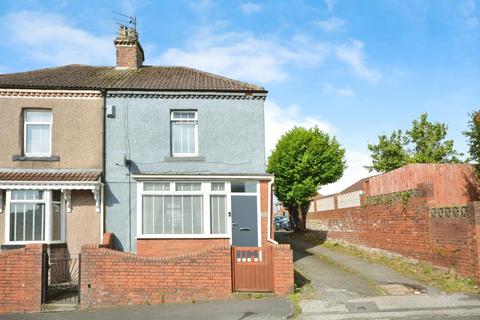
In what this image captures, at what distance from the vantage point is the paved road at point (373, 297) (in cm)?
944

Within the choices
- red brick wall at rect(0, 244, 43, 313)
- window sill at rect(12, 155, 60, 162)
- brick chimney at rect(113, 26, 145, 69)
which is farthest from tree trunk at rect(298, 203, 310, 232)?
red brick wall at rect(0, 244, 43, 313)

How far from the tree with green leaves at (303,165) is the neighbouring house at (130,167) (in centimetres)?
1173

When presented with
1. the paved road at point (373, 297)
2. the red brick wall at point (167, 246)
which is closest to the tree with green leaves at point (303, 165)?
the paved road at point (373, 297)

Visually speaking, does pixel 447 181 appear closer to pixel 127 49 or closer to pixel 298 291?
pixel 298 291

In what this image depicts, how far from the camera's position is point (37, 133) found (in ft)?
48.8

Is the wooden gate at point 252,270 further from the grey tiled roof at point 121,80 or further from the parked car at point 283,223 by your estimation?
the parked car at point 283,223

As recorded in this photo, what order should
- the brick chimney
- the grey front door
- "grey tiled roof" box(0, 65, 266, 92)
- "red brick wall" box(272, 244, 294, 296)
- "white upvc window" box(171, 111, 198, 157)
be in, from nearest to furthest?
1. "red brick wall" box(272, 244, 294, 296)
2. the grey front door
3. "grey tiled roof" box(0, 65, 266, 92)
4. "white upvc window" box(171, 111, 198, 157)
5. the brick chimney

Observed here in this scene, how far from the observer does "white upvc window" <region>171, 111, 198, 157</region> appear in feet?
50.0

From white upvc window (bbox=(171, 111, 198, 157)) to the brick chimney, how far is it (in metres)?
3.91

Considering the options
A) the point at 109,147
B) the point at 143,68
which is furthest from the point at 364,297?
the point at 143,68

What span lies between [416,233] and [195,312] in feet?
24.4

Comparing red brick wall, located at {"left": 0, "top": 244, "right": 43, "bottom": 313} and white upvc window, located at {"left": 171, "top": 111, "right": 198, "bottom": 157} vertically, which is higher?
white upvc window, located at {"left": 171, "top": 111, "right": 198, "bottom": 157}

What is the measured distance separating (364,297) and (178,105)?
8.15 m

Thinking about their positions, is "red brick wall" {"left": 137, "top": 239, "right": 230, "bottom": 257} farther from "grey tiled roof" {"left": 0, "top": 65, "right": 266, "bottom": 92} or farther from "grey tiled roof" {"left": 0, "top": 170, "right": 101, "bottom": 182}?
"grey tiled roof" {"left": 0, "top": 65, "right": 266, "bottom": 92}
